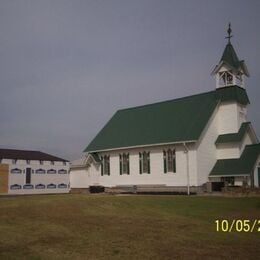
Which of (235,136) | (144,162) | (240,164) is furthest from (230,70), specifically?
(144,162)

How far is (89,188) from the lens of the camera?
161ft

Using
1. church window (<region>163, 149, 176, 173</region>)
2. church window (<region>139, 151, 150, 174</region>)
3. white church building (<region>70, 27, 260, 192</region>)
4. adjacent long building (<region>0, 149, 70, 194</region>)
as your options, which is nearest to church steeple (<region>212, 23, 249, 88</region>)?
white church building (<region>70, 27, 260, 192</region>)

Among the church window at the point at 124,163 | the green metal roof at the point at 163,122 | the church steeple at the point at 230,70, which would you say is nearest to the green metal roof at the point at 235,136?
the green metal roof at the point at 163,122

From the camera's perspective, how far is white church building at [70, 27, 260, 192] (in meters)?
39.0

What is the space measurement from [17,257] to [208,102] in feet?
112

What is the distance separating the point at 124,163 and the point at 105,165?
11.9 ft

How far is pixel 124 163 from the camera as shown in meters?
46.2

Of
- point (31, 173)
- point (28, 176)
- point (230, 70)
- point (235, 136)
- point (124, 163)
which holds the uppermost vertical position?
A: point (230, 70)

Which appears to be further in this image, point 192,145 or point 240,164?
point 192,145

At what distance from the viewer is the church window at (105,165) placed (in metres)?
48.4

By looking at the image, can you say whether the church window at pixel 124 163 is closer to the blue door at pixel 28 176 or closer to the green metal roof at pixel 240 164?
the green metal roof at pixel 240 164

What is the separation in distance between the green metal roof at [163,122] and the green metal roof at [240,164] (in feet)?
14.3

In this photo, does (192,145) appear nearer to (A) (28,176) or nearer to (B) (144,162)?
(B) (144,162)

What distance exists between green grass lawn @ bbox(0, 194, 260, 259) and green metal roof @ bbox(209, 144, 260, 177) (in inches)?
523
